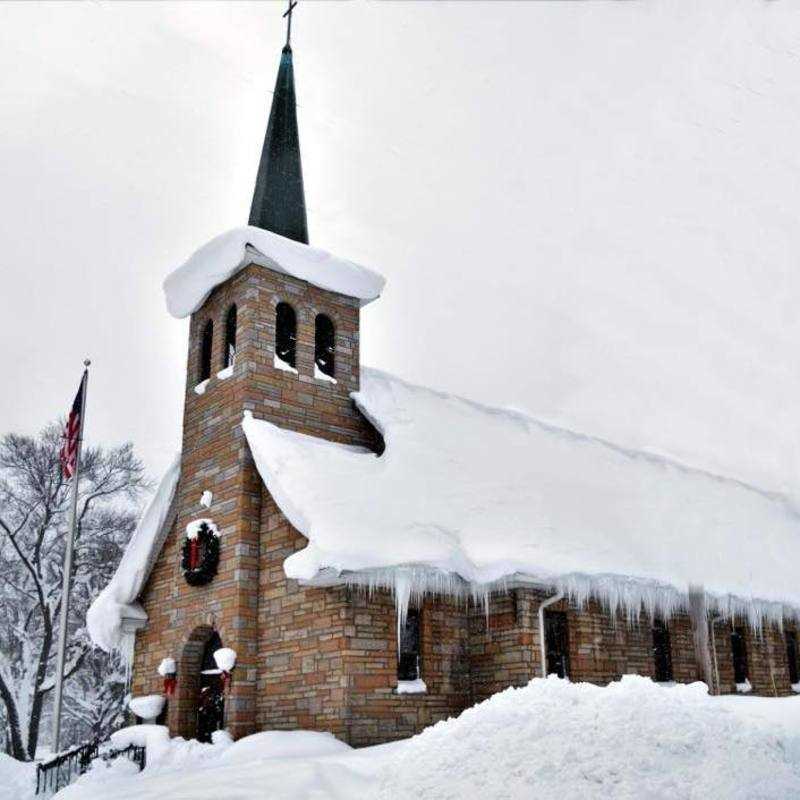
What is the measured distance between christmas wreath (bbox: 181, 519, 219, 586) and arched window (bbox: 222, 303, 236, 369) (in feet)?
11.3

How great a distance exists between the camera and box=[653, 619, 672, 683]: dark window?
1789 cm

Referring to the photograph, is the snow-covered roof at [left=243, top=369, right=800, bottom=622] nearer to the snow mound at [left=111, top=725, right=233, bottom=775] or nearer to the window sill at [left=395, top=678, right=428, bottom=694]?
the window sill at [left=395, top=678, right=428, bottom=694]

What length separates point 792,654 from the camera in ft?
70.3

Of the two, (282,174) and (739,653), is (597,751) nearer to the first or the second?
(739,653)

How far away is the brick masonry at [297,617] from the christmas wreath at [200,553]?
0.68 feet

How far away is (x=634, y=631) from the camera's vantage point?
17.3 metres

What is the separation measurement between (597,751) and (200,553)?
985cm

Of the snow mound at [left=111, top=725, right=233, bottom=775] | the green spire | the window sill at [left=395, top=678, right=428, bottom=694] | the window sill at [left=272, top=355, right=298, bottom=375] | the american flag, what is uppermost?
the green spire

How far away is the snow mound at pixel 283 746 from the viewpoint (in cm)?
1257

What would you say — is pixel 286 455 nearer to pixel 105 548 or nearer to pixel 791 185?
pixel 791 185

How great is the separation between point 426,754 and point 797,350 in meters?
20.5

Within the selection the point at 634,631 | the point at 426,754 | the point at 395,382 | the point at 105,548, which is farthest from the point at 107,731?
the point at 426,754

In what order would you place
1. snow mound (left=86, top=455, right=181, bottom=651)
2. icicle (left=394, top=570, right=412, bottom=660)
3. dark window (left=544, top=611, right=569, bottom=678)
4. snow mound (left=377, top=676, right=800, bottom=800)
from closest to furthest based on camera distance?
1. snow mound (left=377, top=676, right=800, bottom=800)
2. icicle (left=394, top=570, right=412, bottom=660)
3. dark window (left=544, top=611, right=569, bottom=678)
4. snow mound (left=86, top=455, right=181, bottom=651)

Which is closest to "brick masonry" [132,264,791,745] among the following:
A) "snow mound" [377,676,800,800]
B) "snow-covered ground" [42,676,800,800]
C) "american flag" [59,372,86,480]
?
"american flag" [59,372,86,480]
